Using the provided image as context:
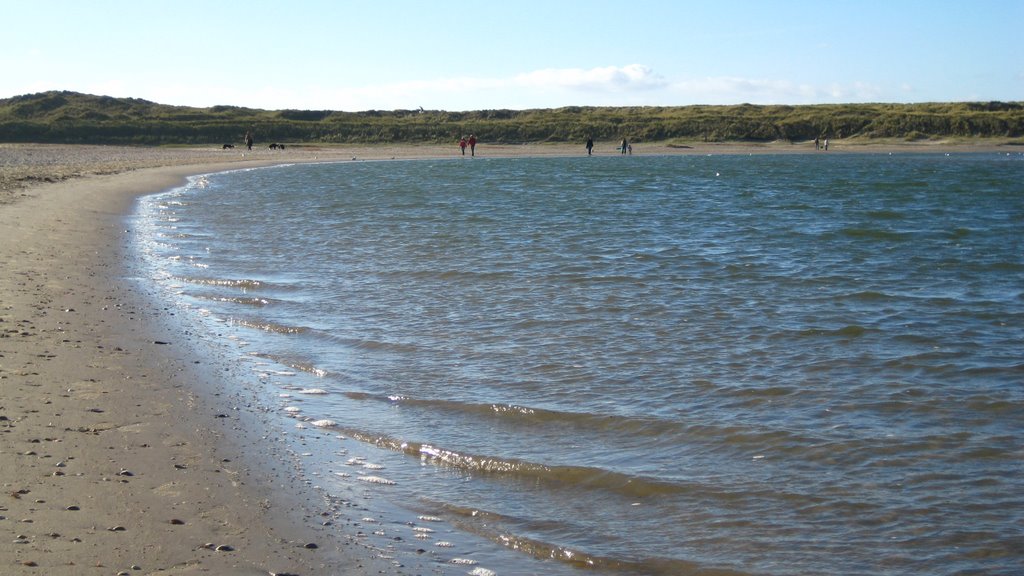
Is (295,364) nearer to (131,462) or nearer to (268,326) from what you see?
(268,326)

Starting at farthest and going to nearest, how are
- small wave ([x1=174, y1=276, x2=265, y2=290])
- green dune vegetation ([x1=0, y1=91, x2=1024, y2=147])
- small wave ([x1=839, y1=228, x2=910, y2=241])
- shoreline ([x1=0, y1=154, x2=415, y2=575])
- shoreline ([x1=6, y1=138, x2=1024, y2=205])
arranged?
green dune vegetation ([x1=0, y1=91, x2=1024, y2=147]) → shoreline ([x1=6, y1=138, x2=1024, y2=205]) → small wave ([x1=839, y1=228, x2=910, y2=241]) → small wave ([x1=174, y1=276, x2=265, y2=290]) → shoreline ([x1=0, y1=154, x2=415, y2=575])

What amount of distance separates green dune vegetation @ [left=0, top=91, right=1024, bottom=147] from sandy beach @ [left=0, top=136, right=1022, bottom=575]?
69.7m

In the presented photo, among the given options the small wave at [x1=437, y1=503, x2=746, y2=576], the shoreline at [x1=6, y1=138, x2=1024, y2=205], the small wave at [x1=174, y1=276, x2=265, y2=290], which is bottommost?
the small wave at [x1=437, y1=503, x2=746, y2=576]

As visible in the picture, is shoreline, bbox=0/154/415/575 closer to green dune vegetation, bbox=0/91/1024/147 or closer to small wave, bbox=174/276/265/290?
small wave, bbox=174/276/265/290

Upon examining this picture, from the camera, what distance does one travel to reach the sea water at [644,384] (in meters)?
5.62

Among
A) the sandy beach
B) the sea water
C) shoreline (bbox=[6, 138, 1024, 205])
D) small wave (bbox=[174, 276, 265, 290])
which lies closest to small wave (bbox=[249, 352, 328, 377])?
the sea water

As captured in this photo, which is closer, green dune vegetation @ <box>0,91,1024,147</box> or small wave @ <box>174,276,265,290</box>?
small wave @ <box>174,276,265,290</box>

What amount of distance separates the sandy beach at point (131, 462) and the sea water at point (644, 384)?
0.40 m

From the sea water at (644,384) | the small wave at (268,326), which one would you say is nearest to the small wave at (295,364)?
the sea water at (644,384)

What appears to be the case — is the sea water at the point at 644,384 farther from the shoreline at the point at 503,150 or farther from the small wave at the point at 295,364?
the shoreline at the point at 503,150

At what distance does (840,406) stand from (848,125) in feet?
289

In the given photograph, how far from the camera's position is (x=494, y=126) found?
3701 inches

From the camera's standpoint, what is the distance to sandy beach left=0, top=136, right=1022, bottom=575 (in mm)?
4773

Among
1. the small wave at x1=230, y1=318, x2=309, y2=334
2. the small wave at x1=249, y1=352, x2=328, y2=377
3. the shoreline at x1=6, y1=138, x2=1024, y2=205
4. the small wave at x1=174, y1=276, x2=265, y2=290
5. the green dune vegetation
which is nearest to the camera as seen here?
the small wave at x1=249, y1=352, x2=328, y2=377
